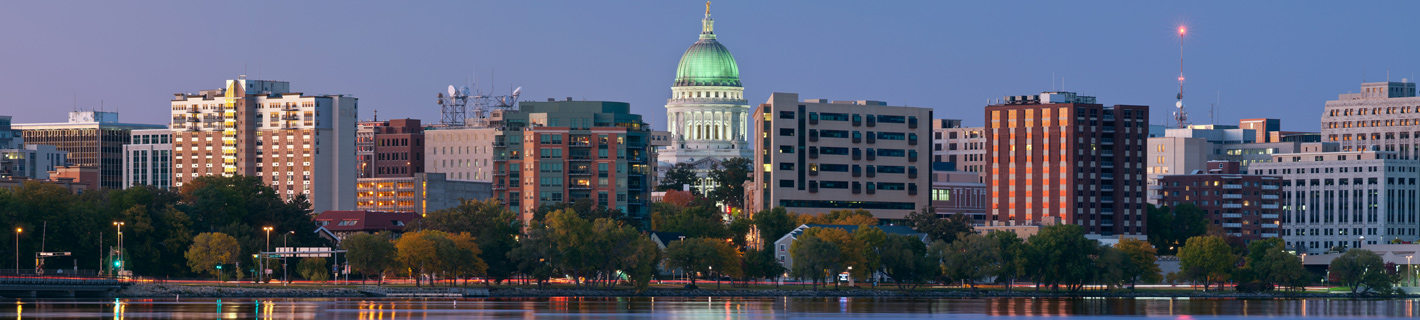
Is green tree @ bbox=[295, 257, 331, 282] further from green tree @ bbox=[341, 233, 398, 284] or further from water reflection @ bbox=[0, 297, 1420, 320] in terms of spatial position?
water reflection @ bbox=[0, 297, 1420, 320]

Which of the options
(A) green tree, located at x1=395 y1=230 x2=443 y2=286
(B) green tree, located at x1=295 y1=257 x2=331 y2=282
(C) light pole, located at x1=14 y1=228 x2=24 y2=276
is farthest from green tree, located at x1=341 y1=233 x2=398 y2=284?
(C) light pole, located at x1=14 y1=228 x2=24 y2=276

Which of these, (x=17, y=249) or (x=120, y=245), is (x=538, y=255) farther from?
(x=17, y=249)

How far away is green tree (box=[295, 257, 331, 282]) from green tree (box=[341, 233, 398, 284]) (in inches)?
165

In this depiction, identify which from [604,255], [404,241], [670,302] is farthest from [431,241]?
[670,302]

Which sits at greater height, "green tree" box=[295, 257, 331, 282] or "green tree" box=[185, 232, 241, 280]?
"green tree" box=[185, 232, 241, 280]

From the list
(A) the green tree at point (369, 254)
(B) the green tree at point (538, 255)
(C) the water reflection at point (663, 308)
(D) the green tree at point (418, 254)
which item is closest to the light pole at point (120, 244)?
(C) the water reflection at point (663, 308)

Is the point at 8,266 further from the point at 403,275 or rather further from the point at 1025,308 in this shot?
the point at 1025,308

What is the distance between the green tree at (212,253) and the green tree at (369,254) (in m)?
10.3

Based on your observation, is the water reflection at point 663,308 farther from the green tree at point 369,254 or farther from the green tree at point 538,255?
the green tree at point 369,254

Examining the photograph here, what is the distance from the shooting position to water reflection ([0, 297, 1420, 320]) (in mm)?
139125

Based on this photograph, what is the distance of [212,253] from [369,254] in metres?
14.3

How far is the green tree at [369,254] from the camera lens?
7456 inches

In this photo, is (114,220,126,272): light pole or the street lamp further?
(114,220,126,272): light pole

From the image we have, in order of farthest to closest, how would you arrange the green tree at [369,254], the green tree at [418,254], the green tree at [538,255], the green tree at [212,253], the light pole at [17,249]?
the green tree at [538,255], the green tree at [212,253], the green tree at [418,254], the green tree at [369,254], the light pole at [17,249]
